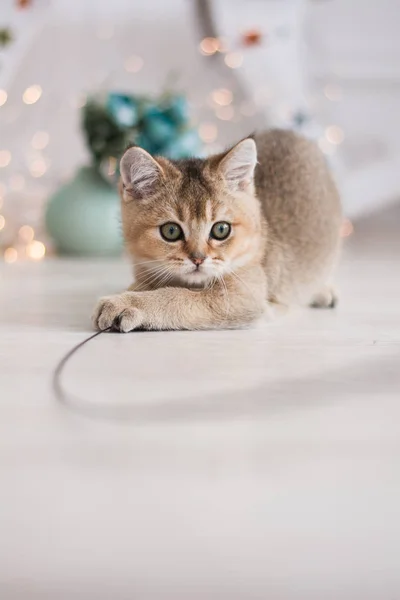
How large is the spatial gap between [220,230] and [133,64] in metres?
2.35

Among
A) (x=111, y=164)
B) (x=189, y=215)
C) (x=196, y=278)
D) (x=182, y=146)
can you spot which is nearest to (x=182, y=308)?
(x=196, y=278)

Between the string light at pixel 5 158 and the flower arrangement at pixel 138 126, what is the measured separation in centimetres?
83

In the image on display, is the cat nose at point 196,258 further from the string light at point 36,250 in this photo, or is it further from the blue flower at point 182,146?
the string light at point 36,250

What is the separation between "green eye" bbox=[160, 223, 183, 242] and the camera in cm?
150

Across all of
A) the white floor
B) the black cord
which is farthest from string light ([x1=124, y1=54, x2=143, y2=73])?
the white floor

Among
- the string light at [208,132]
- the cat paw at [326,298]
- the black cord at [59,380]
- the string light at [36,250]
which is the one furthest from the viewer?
the string light at [208,132]

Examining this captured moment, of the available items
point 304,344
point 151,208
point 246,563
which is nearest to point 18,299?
point 151,208

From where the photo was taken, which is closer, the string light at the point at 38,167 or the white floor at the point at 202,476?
the white floor at the point at 202,476

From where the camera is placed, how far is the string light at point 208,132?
3699 millimetres

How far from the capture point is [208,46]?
360 cm

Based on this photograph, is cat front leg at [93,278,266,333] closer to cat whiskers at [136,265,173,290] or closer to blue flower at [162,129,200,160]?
cat whiskers at [136,265,173,290]

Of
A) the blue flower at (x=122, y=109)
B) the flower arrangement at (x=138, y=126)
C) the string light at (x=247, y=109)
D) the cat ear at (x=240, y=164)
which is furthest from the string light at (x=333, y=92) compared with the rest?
the cat ear at (x=240, y=164)

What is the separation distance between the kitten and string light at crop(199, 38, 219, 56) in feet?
6.86

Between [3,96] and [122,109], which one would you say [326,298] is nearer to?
[122,109]
